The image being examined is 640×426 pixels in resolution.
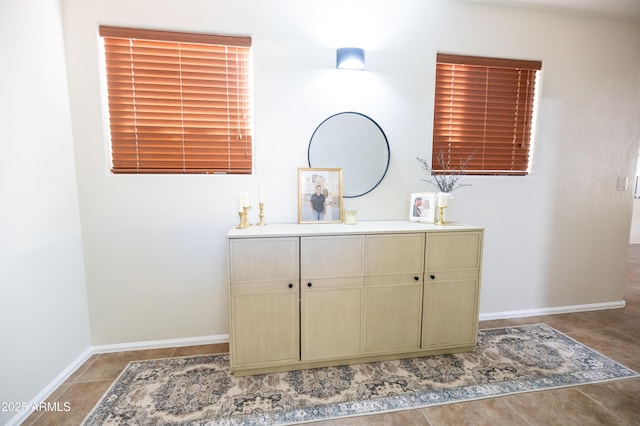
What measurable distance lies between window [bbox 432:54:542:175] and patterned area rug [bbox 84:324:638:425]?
151cm

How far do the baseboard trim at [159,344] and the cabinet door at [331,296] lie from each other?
2.62ft

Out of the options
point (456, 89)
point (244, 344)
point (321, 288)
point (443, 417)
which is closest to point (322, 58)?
point (456, 89)

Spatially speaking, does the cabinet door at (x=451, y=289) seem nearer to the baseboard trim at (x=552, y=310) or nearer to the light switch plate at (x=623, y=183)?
the baseboard trim at (x=552, y=310)

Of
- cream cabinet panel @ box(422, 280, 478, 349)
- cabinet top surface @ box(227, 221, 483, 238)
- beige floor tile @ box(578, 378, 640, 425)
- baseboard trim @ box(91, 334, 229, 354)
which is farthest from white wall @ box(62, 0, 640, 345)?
beige floor tile @ box(578, 378, 640, 425)

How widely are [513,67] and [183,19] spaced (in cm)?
265

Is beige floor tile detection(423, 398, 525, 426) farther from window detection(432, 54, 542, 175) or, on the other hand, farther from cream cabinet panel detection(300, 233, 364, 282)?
window detection(432, 54, 542, 175)

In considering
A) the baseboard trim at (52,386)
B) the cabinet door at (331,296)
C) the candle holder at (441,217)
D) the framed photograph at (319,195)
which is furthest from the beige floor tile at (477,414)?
the baseboard trim at (52,386)

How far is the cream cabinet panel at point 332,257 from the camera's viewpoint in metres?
2.06

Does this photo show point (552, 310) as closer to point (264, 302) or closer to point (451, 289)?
point (451, 289)

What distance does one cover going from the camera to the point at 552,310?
3.05 metres

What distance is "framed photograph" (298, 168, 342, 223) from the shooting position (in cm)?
241

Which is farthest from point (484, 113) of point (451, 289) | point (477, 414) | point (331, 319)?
point (477, 414)

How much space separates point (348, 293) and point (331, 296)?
12 centimetres

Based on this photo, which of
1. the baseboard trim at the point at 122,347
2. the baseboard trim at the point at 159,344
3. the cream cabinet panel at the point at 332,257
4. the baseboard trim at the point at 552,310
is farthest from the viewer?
the baseboard trim at the point at 552,310
